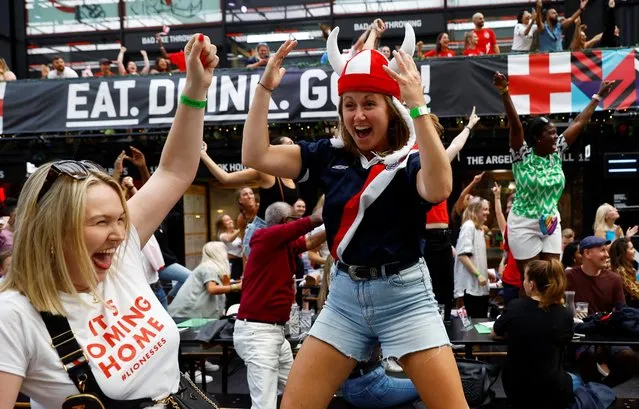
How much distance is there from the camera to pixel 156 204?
190cm

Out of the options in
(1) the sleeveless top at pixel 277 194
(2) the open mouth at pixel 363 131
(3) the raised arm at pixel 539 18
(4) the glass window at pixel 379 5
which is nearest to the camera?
(2) the open mouth at pixel 363 131

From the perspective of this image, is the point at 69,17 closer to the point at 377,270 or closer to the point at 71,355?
the point at 377,270

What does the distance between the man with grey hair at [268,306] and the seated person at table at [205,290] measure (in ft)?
5.83

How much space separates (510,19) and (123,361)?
12989 mm

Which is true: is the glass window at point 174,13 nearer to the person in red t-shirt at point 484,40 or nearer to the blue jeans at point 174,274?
the person in red t-shirt at point 484,40

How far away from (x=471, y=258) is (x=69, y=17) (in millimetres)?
12255

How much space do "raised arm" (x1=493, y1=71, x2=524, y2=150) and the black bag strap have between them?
3.00 meters

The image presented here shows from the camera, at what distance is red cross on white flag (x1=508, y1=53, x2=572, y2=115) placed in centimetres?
732

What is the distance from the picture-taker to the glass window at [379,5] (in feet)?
44.2

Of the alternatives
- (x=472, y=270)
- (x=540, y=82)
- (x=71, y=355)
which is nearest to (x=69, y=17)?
(x=540, y=82)

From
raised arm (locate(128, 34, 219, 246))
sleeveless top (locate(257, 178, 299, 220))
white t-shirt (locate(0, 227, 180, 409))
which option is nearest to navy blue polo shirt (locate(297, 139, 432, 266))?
raised arm (locate(128, 34, 219, 246))

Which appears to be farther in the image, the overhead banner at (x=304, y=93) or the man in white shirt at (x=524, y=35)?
the man in white shirt at (x=524, y=35)

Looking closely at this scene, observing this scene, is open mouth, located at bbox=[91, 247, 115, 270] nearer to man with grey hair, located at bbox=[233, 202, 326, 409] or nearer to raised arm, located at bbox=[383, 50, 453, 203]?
raised arm, located at bbox=[383, 50, 453, 203]

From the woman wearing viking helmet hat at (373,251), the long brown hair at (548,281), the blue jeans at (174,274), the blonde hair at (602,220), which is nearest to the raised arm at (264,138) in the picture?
the woman wearing viking helmet hat at (373,251)
